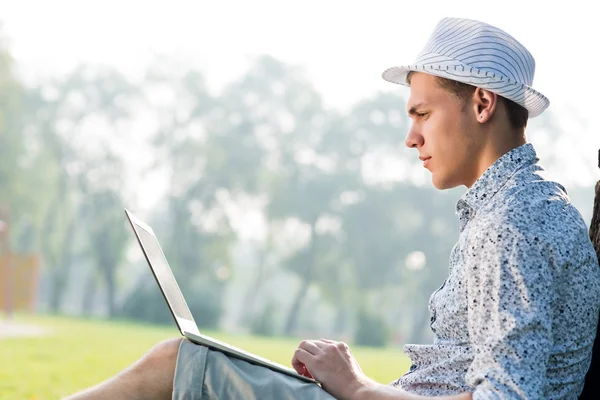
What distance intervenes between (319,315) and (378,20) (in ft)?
55.7

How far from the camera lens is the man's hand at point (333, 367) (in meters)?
2.24

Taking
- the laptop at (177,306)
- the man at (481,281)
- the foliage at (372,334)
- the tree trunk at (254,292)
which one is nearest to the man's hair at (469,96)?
the man at (481,281)

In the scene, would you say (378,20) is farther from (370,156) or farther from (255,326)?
(255,326)

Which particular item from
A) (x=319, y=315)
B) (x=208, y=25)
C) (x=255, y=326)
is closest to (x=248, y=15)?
(x=208, y=25)

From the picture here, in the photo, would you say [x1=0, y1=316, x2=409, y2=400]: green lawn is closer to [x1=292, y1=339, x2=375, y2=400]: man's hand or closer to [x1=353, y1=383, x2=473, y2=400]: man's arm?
[x1=292, y1=339, x2=375, y2=400]: man's hand

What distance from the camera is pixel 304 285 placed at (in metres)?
39.1

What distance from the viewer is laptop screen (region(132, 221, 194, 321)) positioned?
2.38m

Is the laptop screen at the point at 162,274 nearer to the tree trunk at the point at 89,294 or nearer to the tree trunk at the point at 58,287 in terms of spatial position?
the tree trunk at the point at 58,287

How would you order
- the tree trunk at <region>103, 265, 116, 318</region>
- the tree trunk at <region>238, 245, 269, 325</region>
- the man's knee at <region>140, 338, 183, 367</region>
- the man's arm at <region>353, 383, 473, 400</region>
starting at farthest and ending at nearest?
the tree trunk at <region>238, 245, 269, 325</region>, the tree trunk at <region>103, 265, 116, 318</region>, the man's knee at <region>140, 338, 183, 367</region>, the man's arm at <region>353, 383, 473, 400</region>

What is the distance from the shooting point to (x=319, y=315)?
50688 mm

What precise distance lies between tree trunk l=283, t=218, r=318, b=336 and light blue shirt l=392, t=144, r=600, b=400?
36.5 m

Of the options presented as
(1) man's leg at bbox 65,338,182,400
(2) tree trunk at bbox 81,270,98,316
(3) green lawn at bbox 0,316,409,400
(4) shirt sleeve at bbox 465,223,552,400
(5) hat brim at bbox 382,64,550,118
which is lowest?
(2) tree trunk at bbox 81,270,98,316


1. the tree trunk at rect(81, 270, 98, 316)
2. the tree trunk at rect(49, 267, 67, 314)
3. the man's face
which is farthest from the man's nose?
the tree trunk at rect(81, 270, 98, 316)

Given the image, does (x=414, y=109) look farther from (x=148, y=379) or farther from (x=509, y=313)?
(x=148, y=379)
